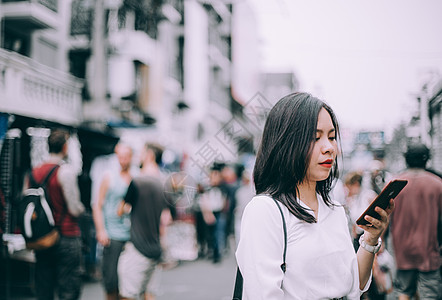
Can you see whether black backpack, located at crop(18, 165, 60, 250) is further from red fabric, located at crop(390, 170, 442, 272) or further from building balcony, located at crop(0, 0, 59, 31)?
building balcony, located at crop(0, 0, 59, 31)

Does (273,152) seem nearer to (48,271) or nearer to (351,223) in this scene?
(48,271)

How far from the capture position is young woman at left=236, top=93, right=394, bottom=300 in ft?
5.78

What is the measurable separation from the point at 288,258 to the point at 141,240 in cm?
361

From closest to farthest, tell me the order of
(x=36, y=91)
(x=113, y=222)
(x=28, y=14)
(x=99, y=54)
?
1. (x=113, y=222)
2. (x=99, y=54)
3. (x=36, y=91)
4. (x=28, y=14)

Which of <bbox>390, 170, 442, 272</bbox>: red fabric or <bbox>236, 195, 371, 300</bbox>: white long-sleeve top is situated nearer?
<bbox>236, 195, 371, 300</bbox>: white long-sleeve top

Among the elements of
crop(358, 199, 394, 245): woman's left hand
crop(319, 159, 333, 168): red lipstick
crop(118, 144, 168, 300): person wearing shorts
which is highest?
crop(319, 159, 333, 168): red lipstick

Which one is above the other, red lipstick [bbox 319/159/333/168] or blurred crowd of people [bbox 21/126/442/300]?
red lipstick [bbox 319/159/333/168]

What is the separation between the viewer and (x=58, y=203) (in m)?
4.93

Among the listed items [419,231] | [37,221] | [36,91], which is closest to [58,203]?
[37,221]

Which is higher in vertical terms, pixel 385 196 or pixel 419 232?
pixel 385 196

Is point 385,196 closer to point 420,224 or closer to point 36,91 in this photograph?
point 420,224

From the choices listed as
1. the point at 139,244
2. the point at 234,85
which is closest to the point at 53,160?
the point at 139,244

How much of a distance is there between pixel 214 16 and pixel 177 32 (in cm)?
1103

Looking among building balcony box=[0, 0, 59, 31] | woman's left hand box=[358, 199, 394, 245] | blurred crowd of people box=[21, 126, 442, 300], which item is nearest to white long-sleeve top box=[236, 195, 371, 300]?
woman's left hand box=[358, 199, 394, 245]
